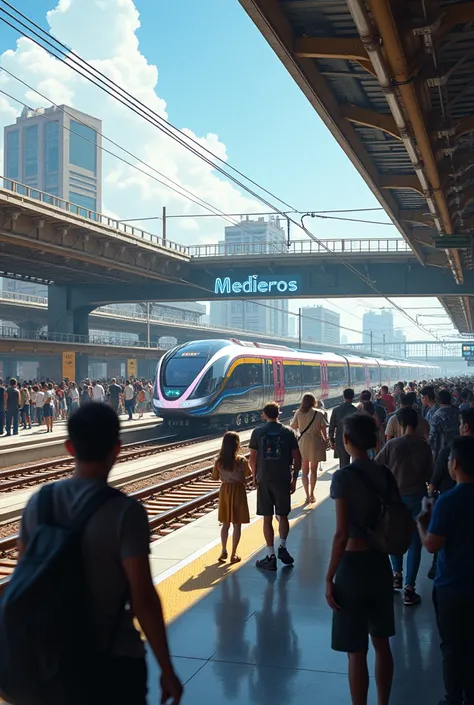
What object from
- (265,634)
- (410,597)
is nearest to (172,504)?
(410,597)

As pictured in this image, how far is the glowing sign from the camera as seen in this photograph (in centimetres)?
3309

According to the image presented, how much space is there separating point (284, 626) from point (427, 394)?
14.4 ft

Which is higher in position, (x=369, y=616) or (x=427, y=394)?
(x=427, y=394)

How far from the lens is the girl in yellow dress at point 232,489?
759cm

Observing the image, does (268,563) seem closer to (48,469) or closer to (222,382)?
(48,469)

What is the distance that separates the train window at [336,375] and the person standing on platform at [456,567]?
33.6 metres

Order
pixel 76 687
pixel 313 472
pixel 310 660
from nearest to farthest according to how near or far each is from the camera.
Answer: pixel 76 687 → pixel 310 660 → pixel 313 472

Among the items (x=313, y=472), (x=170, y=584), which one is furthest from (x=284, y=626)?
(x=313, y=472)

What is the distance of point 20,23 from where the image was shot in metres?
9.73

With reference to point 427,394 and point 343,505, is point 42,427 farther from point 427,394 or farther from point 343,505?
point 343,505

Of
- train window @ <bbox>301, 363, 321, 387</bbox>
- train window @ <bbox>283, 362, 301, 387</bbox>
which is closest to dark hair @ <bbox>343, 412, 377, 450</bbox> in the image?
train window @ <bbox>283, 362, 301, 387</bbox>

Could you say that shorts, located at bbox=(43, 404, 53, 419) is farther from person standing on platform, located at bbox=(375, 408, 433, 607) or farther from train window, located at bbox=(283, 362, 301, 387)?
person standing on platform, located at bbox=(375, 408, 433, 607)

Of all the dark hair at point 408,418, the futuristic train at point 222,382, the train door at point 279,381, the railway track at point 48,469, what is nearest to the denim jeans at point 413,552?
the dark hair at point 408,418

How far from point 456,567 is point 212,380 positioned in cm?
1991
